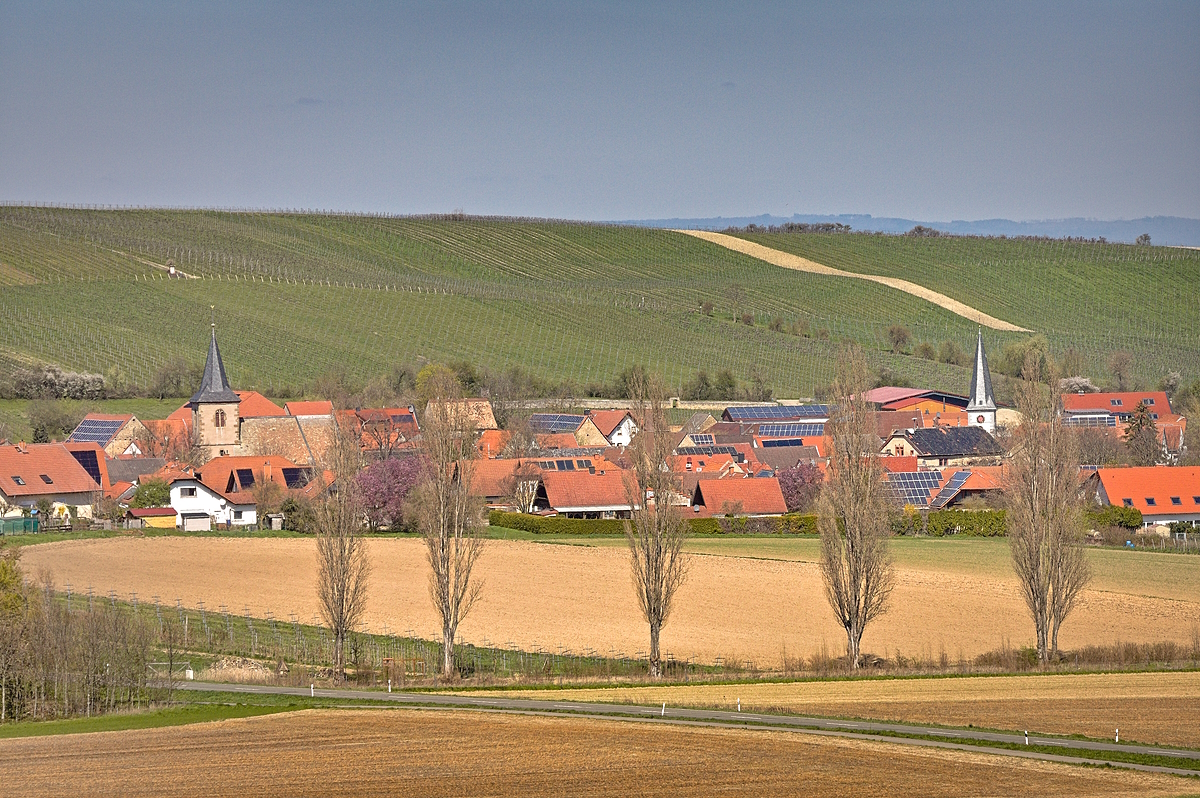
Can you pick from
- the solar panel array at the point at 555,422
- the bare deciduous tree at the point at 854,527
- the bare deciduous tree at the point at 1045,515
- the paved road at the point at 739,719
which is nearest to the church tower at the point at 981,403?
the solar panel array at the point at 555,422

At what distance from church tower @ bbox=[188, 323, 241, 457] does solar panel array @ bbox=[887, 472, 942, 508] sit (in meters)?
36.8

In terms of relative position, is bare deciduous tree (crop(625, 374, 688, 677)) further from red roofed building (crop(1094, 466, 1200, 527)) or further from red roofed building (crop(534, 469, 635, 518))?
red roofed building (crop(1094, 466, 1200, 527))

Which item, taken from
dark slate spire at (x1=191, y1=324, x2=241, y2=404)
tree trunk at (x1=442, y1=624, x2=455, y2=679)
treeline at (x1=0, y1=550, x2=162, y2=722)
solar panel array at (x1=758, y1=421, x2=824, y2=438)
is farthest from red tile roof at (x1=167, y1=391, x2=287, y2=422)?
treeline at (x1=0, y1=550, x2=162, y2=722)

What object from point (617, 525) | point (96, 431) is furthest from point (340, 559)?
point (96, 431)

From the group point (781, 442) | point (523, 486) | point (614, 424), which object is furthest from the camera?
point (614, 424)

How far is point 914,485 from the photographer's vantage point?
254ft

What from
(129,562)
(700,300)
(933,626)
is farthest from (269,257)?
(933,626)

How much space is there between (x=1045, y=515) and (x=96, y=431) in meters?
61.9

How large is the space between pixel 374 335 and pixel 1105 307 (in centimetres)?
8340

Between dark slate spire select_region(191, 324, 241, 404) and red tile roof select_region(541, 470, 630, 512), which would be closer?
red tile roof select_region(541, 470, 630, 512)

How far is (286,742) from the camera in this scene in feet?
96.6

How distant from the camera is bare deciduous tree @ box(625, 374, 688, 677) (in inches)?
1610

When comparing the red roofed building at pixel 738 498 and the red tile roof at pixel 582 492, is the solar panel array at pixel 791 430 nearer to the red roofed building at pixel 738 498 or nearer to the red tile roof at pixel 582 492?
the red roofed building at pixel 738 498

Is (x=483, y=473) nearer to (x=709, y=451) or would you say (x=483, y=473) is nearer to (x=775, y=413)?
(x=709, y=451)
